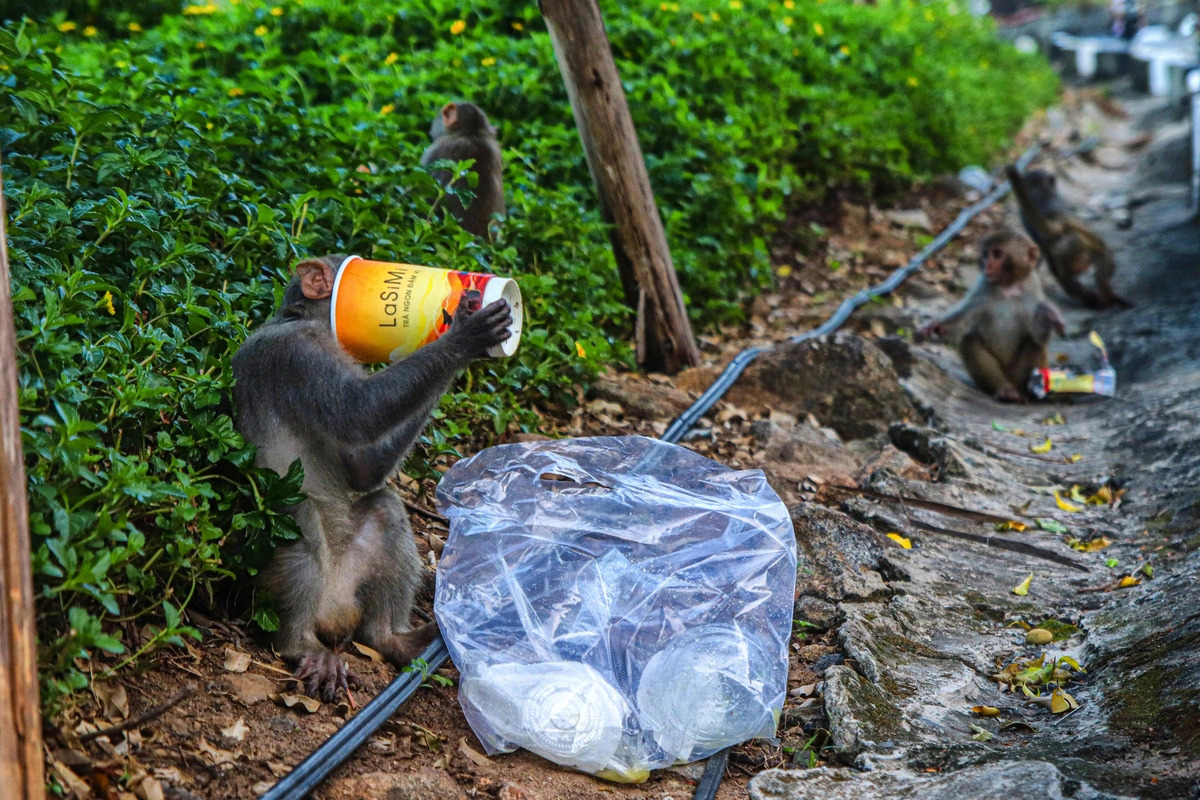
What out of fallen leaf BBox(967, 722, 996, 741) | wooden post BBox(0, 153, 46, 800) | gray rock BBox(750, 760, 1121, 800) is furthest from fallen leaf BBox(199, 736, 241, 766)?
fallen leaf BBox(967, 722, 996, 741)

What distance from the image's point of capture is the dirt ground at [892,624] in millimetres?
3031

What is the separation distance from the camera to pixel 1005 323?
754 cm

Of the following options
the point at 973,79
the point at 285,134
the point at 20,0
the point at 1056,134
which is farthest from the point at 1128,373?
the point at 1056,134

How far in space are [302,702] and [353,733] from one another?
270 mm

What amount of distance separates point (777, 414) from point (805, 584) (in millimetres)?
1828

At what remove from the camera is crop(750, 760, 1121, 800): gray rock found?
9.23 ft

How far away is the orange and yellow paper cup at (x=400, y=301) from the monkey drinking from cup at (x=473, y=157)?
227 cm

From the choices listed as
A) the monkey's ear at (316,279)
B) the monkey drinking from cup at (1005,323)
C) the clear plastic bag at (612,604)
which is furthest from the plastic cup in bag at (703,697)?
the monkey drinking from cup at (1005,323)

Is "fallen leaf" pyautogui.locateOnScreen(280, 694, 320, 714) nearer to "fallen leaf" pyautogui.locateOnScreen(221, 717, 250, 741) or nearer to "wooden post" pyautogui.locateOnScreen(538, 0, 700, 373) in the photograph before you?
"fallen leaf" pyautogui.locateOnScreen(221, 717, 250, 741)

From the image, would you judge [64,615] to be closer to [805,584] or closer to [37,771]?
[37,771]

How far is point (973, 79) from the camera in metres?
14.5

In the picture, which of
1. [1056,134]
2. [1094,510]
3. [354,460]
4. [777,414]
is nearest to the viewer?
[354,460]

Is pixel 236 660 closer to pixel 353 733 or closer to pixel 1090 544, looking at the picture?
pixel 353 733

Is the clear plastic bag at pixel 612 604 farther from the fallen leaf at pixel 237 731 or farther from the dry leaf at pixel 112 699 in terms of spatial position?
the dry leaf at pixel 112 699
